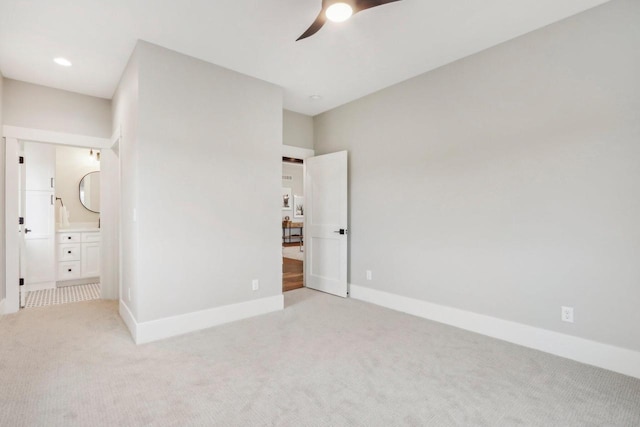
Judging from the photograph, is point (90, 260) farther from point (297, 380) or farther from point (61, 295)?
point (297, 380)

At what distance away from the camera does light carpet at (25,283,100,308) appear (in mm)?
4114

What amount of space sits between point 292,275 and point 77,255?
3441 millimetres

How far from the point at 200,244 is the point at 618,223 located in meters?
3.51

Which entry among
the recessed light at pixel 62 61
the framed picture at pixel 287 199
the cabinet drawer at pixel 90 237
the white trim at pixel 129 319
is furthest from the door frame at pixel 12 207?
the framed picture at pixel 287 199

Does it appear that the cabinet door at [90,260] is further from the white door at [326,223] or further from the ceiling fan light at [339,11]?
the ceiling fan light at [339,11]

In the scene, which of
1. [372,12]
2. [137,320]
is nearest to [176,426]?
[137,320]

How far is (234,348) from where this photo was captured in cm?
274

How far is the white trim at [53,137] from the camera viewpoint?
11.8ft

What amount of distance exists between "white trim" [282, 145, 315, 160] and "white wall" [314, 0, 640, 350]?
1.29 m

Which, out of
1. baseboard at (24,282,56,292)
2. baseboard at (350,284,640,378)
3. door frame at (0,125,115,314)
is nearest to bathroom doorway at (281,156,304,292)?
baseboard at (24,282,56,292)

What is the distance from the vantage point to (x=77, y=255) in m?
5.02

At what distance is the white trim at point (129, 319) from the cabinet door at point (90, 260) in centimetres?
200

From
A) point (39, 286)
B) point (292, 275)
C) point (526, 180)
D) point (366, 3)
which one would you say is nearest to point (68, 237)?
point (39, 286)

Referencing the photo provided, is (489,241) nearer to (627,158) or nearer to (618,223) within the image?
(618,223)
